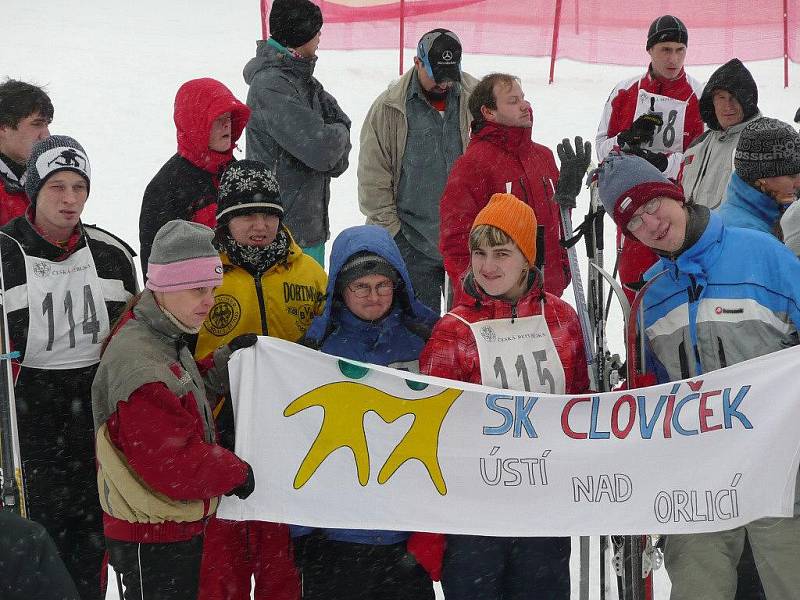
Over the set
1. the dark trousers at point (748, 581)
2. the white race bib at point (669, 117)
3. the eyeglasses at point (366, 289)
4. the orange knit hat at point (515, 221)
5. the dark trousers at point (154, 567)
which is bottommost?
the dark trousers at point (748, 581)

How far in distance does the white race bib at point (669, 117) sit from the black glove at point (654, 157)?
15 centimetres

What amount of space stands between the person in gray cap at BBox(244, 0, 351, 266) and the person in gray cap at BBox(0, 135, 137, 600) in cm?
160

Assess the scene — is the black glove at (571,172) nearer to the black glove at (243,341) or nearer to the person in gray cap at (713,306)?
the person in gray cap at (713,306)

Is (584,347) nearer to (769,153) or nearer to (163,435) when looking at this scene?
(769,153)

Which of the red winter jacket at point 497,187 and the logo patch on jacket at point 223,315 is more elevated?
the red winter jacket at point 497,187

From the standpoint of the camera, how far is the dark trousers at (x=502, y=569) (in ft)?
11.9

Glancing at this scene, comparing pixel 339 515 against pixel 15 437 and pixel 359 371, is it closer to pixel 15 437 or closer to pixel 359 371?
pixel 359 371

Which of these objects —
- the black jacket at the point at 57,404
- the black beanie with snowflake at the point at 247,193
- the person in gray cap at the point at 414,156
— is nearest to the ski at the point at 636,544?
the black beanie with snowflake at the point at 247,193

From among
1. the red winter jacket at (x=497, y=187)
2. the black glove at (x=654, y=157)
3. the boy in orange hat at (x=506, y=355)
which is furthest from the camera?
the black glove at (x=654, y=157)

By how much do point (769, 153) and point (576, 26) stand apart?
13173mm

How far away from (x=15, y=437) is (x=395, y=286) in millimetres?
1391

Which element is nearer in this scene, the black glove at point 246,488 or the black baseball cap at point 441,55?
the black glove at point 246,488

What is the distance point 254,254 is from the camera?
13.1 ft

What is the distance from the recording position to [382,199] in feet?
18.9
